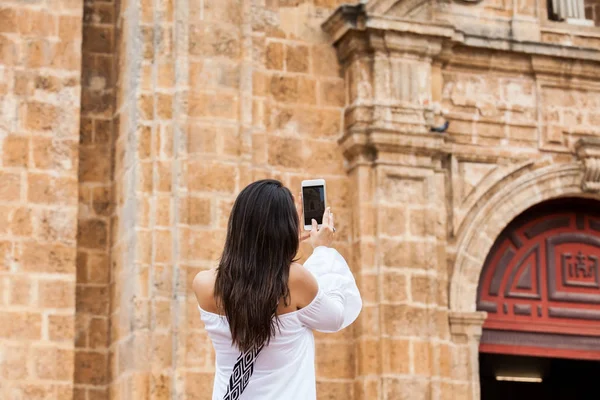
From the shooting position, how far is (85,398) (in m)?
9.60

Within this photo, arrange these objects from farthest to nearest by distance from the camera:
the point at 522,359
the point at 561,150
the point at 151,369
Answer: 1. the point at 522,359
2. the point at 561,150
3. the point at 151,369

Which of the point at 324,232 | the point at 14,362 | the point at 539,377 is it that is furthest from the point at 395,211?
the point at 324,232

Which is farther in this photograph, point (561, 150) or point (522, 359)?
point (522, 359)

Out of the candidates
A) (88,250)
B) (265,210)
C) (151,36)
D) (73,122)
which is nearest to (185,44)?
(151,36)

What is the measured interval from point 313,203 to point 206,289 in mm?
665

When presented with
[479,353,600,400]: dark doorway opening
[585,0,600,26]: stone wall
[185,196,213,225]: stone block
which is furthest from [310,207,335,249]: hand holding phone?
[479,353,600,400]: dark doorway opening

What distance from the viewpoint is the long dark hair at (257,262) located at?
4.13 metres

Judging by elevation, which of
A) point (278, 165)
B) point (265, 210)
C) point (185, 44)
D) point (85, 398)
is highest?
point (185, 44)

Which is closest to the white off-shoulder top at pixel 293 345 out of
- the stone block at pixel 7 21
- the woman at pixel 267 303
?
the woman at pixel 267 303

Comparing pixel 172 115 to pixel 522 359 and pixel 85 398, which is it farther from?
pixel 522 359

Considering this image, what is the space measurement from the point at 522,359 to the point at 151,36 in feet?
19.3

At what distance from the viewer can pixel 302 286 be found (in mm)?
4195

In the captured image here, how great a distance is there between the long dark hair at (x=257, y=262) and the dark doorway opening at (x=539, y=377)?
30.8 feet

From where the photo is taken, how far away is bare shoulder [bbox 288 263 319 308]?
4.19 m
